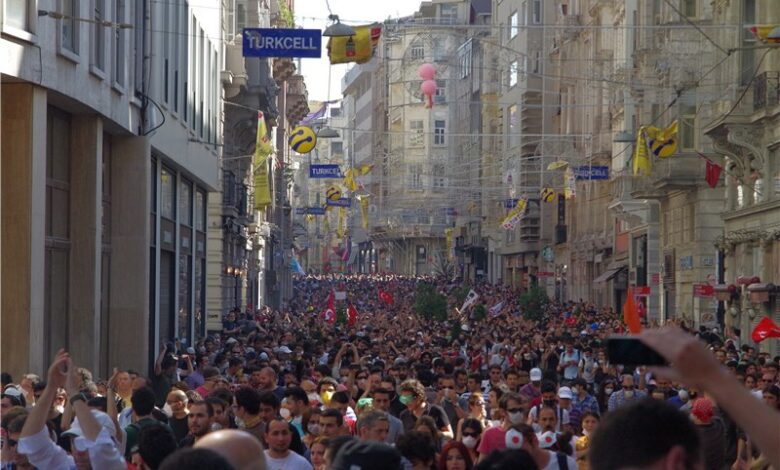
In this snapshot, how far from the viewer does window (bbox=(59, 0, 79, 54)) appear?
68.3ft

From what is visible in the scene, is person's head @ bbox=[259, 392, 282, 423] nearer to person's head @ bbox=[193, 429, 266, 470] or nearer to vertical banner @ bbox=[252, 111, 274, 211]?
person's head @ bbox=[193, 429, 266, 470]

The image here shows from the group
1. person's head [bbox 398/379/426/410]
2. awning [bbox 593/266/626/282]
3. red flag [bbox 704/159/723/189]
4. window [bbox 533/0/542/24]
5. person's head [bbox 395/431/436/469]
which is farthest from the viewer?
window [bbox 533/0/542/24]

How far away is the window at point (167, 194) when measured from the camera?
30.5 m

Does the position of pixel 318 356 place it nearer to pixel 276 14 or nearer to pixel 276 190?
pixel 276 14

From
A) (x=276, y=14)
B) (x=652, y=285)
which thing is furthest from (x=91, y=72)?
(x=276, y=14)

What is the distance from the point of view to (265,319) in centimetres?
4984

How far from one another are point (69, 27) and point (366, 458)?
17.4 meters

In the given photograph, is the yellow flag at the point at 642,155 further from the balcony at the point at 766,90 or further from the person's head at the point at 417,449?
the person's head at the point at 417,449

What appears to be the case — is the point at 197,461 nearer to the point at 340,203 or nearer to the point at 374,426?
the point at 374,426

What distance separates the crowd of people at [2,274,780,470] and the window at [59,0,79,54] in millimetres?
4308

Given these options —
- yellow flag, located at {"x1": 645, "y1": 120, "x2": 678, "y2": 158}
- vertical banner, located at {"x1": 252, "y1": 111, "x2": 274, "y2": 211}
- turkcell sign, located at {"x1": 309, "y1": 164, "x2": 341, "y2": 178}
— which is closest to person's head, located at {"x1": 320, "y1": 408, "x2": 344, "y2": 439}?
yellow flag, located at {"x1": 645, "y1": 120, "x2": 678, "y2": 158}

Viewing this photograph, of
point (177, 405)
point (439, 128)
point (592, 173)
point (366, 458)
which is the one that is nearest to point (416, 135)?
point (439, 128)

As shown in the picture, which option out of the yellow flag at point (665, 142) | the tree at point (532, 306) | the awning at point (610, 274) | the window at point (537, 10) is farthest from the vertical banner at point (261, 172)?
the window at point (537, 10)

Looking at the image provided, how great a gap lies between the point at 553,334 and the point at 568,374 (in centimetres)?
857
